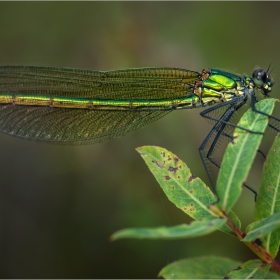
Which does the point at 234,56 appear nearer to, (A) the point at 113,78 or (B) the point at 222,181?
(A) the point at 113,78

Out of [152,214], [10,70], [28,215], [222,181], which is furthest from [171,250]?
[222,181]

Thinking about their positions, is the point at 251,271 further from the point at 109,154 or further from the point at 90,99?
the point at 109,154

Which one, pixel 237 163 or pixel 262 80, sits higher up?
pixel 262 80

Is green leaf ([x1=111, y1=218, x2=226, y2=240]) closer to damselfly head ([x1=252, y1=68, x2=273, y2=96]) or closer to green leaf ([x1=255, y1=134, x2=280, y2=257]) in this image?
green leaf ([x1=255, y1=134, x2=280, y2=257])

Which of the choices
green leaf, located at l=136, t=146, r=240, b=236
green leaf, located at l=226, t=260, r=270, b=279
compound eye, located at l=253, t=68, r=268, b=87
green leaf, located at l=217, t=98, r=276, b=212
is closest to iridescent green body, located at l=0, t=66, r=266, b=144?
compound eye, located at l=253, t=68, r=268, b=87

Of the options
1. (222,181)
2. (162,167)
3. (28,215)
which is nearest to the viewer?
(222,181)

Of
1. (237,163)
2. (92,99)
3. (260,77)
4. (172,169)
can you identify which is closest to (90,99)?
(92,99)

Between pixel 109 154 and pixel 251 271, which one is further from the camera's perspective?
pixel 109 154
